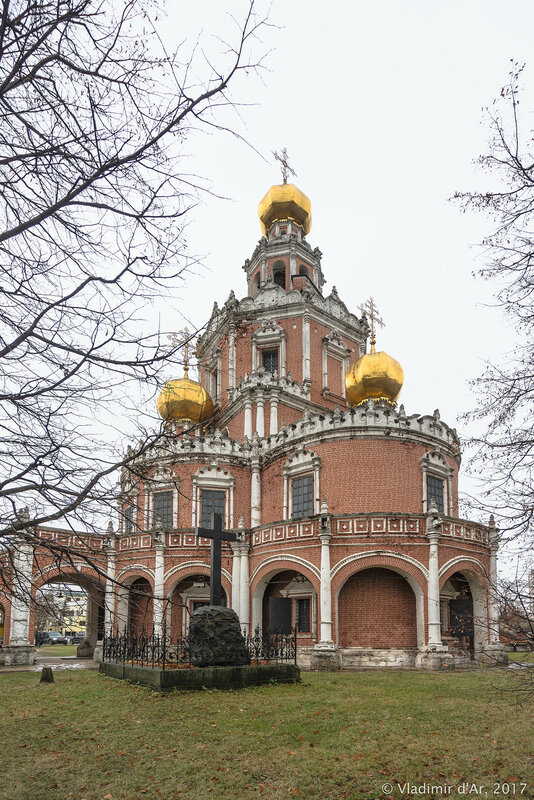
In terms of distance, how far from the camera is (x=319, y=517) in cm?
2198

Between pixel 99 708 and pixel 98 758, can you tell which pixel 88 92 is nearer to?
pixel 98 758

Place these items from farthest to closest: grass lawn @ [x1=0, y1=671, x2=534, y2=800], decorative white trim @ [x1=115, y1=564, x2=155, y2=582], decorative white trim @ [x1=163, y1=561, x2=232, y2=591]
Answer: decorative white trim @ [x1=115, y1=564, x2=155, y2=582], decorative white trim @ [x1=163, y1=561, x2=232, y2=591], grass lawn @ [x1=0, y1=671, x2=534, y2=800]

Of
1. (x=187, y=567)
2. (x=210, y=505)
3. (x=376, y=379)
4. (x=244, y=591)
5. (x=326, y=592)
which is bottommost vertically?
(x=244, y=591)

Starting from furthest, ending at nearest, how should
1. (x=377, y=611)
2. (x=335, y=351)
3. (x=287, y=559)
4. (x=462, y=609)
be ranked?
1. (x=335, y=351)
2. (x=462, y=609)
3. (x=287, y=559)
4. (x=377, y=611)

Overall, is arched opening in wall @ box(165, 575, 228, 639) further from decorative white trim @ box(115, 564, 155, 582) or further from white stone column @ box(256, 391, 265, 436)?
white stone column @ box(256, 391, 265, 436)

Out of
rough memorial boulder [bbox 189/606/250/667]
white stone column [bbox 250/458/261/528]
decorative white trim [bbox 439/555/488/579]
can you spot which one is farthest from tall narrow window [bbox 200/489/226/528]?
rough memorial boulder [bbox 189/606/250/667]

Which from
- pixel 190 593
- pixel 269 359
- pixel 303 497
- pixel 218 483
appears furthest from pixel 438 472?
pixel 269 359

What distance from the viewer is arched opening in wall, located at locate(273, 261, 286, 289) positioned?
3659 cm

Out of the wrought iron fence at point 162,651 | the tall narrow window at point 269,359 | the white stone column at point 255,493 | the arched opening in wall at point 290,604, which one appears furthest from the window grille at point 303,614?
the tall narrow window at point 269,359

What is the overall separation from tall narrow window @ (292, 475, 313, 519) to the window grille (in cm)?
312

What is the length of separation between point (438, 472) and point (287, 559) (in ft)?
21.6

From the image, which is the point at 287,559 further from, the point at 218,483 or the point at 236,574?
the point at 218,483

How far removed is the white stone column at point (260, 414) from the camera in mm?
29297

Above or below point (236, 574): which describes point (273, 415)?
above
